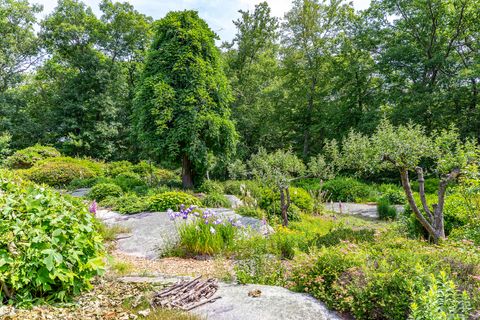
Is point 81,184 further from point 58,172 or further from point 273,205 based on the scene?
point 273,205

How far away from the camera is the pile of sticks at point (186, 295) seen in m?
2.78

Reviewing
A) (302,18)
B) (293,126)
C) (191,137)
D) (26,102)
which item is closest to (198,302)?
(191,137)

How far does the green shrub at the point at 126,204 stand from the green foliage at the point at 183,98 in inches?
118

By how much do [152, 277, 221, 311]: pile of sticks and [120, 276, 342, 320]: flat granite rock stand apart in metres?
0.07

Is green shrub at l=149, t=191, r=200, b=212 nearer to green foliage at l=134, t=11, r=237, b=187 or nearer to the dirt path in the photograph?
the dirt path

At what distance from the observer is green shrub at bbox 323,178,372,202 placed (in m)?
13.1

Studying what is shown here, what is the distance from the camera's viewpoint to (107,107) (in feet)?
68.8

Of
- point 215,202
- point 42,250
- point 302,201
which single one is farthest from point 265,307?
point 302,201

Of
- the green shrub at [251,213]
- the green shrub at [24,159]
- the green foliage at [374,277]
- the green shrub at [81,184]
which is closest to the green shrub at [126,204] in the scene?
the green shrub at [251,213]

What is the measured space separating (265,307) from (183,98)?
9.84 metres

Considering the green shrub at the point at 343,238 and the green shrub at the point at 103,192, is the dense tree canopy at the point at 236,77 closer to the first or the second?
the green shrub at the point at 103,192

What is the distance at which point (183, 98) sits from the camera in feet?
37.9

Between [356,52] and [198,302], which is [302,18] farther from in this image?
[198,302]

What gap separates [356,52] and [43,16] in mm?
21859
